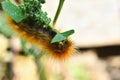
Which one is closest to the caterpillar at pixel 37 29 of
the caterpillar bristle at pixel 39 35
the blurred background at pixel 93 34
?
the caterpillar bristle at pixel 39 35

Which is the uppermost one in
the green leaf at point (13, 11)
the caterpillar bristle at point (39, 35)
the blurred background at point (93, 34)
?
the green leaf at point (13, 11)

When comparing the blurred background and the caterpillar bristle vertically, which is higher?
the caterpillar bristle

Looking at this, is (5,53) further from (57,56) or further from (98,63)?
(57,56)

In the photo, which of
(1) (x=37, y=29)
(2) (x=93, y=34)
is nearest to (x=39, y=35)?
(1) (x=37, y=29)

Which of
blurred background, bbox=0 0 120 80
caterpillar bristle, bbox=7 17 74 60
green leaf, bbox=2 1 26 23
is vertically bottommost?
blurred background, bbox=0 0 120 80

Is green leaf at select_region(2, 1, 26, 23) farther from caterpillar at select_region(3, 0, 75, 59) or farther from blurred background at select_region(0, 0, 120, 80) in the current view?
blurred background at select_region(0, 0, 120, 80)

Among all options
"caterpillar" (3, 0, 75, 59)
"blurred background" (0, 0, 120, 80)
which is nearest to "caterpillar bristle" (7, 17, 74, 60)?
"caterpillar" (3, 0, 75, 59)

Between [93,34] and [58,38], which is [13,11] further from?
[93,34]

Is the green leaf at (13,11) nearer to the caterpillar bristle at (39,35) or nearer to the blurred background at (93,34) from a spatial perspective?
the caterpillar bristle at (39,35)

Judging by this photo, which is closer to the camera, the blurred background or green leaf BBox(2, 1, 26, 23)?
green leaf BBox(2, 1, 26, 23)
